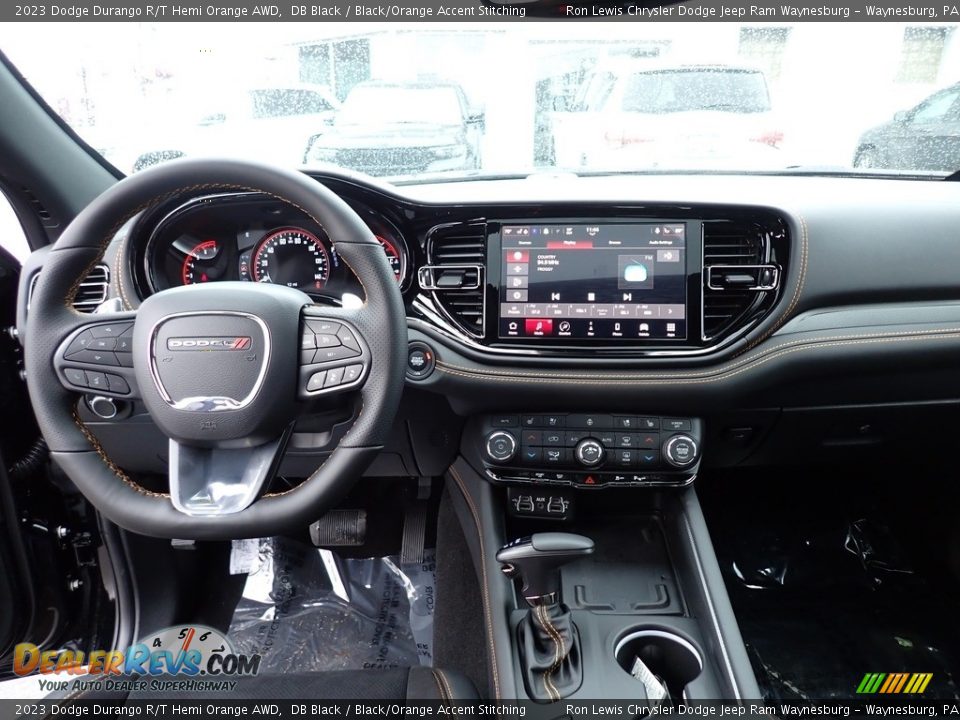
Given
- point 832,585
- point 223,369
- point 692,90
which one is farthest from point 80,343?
point 832,585

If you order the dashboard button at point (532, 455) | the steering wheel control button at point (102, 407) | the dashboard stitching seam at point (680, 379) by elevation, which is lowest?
the dashboard button at point (532, 455)

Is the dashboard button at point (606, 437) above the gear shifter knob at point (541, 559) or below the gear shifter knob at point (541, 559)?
above

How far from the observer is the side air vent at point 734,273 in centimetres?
154

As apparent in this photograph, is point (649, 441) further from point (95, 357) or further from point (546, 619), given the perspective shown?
point (95, 357)

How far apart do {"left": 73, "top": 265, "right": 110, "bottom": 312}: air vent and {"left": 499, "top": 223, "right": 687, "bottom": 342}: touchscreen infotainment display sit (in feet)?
2.90

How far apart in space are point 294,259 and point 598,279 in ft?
2.32

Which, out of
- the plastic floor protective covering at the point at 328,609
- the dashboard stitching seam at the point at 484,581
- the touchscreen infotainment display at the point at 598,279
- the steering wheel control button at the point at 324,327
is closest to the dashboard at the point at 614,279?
the touchscreen infotainment display at the point at 598,279

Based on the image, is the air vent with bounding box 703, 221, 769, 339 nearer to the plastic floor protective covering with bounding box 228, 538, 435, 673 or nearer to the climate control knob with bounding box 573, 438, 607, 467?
the climate control knob with bounding box 573, 438, 607, 467

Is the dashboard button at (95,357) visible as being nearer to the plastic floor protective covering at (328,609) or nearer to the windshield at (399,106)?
the windshield at (399,106)

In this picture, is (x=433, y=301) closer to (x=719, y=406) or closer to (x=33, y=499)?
(x=719, y=406)

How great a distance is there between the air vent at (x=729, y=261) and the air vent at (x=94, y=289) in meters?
1.34

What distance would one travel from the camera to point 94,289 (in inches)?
59.9

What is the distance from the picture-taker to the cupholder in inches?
58.6

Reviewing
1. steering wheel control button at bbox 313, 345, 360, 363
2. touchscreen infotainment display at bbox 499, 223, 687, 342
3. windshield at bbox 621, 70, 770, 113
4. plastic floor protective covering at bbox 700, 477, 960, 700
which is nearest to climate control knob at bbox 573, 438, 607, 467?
touchscreen infotainment display at bbox 499, 223, 687, 342
